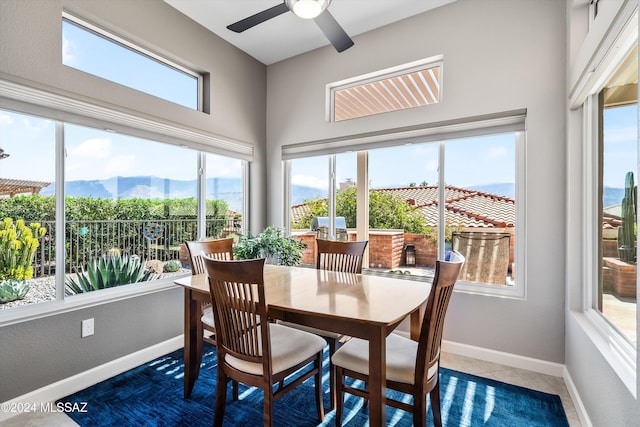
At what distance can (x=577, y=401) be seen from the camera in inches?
78.7

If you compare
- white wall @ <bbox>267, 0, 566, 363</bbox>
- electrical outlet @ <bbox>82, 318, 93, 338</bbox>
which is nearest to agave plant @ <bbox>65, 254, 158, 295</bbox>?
electrical outlet @ <bbox>82, 318, 93, 338</bbox>

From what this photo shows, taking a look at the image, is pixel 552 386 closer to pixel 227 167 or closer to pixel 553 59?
pixel 553 59

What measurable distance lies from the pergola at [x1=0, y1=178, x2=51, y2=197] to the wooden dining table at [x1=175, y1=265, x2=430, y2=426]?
3.89 ft

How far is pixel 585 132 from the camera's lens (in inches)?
84.7

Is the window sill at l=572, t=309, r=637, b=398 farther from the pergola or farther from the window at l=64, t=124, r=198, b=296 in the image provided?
the pergola

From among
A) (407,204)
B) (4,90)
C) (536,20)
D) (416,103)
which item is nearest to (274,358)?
(407,204)

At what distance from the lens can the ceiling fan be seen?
6.07 ft

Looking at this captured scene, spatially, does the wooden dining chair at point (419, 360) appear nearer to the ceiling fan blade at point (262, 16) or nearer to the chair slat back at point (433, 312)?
the chair slat back at point (433, 312)

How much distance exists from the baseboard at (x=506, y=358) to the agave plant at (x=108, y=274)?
9.05 feet

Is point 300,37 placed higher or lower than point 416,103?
higher

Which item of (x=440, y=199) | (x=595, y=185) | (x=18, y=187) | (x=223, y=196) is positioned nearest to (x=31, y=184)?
(x=18, y=187)

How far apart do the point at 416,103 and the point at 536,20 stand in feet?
3.50

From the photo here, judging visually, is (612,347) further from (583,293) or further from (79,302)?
(79,302)

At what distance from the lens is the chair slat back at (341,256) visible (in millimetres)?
2605
